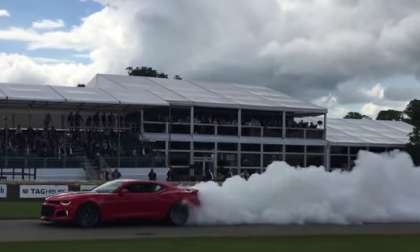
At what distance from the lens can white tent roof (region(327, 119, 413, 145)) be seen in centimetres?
6494

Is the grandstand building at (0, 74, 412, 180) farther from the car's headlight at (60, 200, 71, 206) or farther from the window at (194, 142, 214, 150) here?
the car's headlight at (60, 200, 71, 206)

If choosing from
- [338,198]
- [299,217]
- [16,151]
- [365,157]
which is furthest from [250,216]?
[16,151]

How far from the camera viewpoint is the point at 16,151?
42.1 m

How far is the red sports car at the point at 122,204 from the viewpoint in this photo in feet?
57.2

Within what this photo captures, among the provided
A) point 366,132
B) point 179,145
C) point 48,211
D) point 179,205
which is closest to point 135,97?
point 179,145

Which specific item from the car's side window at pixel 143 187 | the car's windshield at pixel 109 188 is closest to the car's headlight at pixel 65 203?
the car's windshield at pixel 109 188

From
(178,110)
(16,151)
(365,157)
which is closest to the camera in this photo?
(365,157)

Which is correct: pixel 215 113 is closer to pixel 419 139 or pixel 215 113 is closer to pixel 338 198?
pixel 419 139

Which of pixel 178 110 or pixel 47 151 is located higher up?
pixel 178 110

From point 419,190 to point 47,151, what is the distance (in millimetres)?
26324

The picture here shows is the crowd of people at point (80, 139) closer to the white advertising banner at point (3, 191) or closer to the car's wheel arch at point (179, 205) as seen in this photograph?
the white advertising banner at point (3, 191)

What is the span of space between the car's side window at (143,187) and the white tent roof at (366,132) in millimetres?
45076

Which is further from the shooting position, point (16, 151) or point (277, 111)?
point (277, 111)

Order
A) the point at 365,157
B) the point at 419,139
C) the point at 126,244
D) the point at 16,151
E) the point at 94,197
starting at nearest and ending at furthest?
the point at 126,244
the point at 94,197
the point at 365,157
the point at 16,151
the point at 419,139
